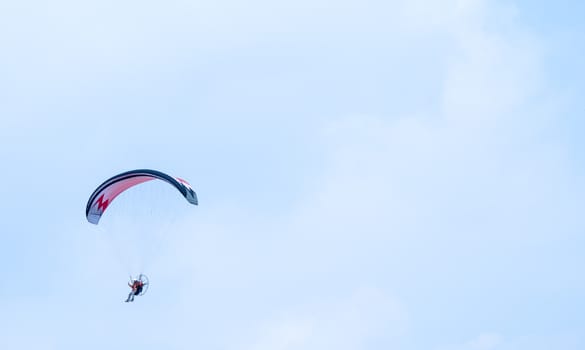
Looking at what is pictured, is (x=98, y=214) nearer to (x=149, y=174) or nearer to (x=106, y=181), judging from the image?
(x=106, y=181)

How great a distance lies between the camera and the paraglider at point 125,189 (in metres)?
54.3

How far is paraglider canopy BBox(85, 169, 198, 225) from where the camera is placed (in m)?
54.4

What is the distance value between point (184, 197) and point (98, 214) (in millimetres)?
8601

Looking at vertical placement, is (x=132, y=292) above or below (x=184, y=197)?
below

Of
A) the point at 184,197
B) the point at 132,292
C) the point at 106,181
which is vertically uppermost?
the point at 106,181

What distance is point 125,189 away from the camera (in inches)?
2323

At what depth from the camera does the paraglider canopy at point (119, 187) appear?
54.4 m

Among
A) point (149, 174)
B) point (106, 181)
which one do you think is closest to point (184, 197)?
point (149, 174)

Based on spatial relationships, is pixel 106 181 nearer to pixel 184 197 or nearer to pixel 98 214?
pixel 98 214

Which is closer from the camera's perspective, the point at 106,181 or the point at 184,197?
the point at 184,197

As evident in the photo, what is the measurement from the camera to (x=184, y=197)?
53.8 m

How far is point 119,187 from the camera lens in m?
58.1

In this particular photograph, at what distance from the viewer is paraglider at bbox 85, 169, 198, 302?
178 ft

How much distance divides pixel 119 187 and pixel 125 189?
986mm
